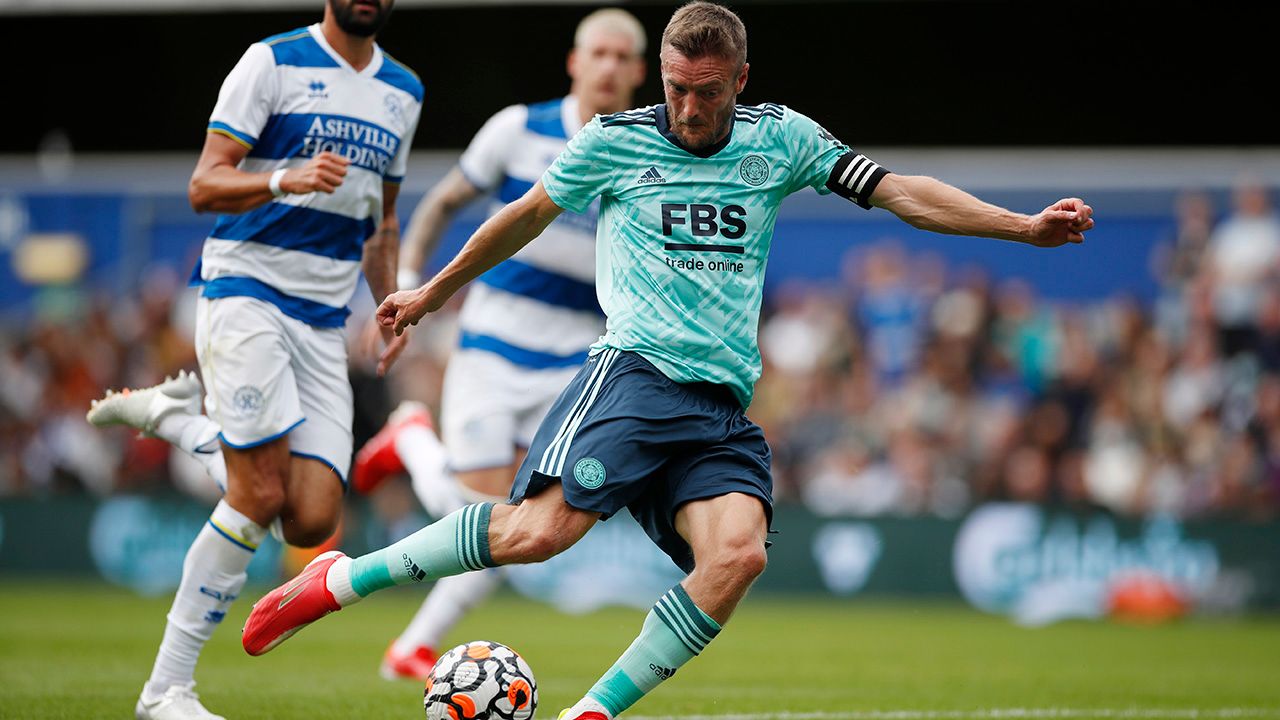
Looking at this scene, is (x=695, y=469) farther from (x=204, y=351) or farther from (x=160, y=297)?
(x=160, y=297)

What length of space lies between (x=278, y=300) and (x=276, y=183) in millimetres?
753

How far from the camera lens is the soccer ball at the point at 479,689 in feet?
18.3

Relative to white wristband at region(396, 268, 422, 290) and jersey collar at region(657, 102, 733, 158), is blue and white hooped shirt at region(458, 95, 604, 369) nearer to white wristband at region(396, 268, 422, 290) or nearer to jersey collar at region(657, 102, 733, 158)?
white wristband at region(396, 268, 422, 290)

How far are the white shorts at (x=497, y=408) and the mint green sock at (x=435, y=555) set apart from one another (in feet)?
9.26

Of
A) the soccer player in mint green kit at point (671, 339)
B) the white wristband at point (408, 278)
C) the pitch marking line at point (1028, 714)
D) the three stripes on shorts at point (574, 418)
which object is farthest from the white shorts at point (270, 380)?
the pitch marking line at point (1028, 714)

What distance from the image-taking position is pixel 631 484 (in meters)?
5.52

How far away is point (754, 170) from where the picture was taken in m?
5.68

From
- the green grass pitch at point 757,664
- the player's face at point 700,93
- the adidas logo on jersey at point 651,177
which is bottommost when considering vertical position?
the green grass pitch at point 757,664

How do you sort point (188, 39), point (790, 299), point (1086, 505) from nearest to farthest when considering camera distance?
point (1086, 505), point (790, 299), point (188, 39)

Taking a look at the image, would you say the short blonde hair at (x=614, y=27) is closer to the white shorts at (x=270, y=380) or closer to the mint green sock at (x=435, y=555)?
the white shorts at (x=270, y=380)

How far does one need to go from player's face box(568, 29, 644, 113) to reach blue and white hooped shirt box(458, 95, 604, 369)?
19cm

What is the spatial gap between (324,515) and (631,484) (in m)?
1.76

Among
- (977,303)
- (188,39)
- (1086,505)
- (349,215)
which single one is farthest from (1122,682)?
(188,39)

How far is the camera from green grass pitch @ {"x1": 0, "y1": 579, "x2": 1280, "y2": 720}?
7344mm
